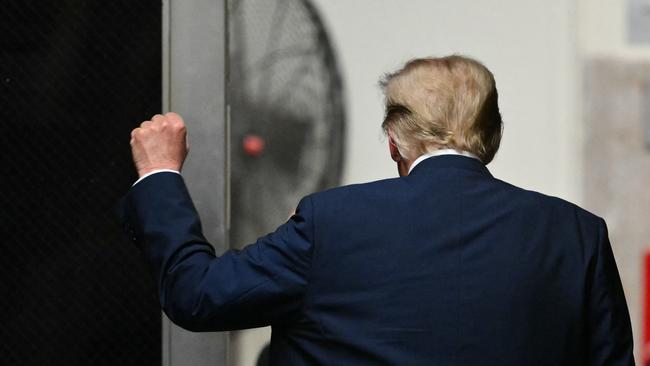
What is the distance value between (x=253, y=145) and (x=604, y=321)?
4.06ft

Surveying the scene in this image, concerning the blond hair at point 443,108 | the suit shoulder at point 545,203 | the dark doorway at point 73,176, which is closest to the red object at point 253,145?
the dark doorway at point 73,176

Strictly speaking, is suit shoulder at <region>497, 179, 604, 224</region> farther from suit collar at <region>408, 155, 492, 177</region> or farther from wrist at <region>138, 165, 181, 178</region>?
wrist at <region>138, 165, 181, 178</region>

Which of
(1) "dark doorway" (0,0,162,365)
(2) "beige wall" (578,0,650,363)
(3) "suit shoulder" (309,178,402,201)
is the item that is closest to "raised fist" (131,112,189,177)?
(3) "suit shoulder" (309,178,402,201)

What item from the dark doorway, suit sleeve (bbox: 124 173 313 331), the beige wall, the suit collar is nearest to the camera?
suit sleeve (bbox: 124 173 313 331)

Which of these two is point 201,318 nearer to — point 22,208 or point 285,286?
point 285,286

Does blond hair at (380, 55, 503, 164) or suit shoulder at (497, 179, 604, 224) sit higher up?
blond hair at (380, 55, 503, 164)

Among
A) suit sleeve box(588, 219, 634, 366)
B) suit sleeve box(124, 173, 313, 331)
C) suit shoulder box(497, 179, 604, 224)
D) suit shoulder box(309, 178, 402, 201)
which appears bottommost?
suit sleeve box(588, 219, 634, 366)

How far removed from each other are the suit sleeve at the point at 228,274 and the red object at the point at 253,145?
3.24ft

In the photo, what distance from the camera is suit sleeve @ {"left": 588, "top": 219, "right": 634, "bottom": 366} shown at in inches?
78.7

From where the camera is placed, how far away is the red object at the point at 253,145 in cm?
291

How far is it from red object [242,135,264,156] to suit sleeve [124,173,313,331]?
987 millimetres

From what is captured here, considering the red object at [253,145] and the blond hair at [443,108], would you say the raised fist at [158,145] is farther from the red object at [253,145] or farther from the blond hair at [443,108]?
the red object at [253,145]

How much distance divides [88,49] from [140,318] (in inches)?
29.8

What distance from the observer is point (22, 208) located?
9.25 feet
